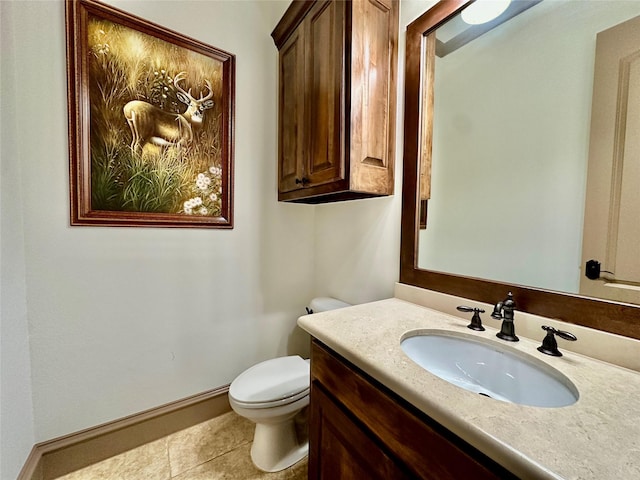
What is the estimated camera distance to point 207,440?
4.67 ft

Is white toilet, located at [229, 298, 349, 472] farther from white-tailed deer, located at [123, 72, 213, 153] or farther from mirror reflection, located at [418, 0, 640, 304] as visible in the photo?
white-tailed deer, located at [123, 72, 213, 153]

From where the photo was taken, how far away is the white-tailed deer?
1300 mm

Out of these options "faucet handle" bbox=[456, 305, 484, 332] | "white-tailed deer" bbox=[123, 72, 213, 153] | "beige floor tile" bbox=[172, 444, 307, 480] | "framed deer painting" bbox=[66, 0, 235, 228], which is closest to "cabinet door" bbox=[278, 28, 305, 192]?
"framed deer painting" bbox=[66, 0, 235, 228]

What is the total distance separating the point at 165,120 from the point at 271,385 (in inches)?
57.3

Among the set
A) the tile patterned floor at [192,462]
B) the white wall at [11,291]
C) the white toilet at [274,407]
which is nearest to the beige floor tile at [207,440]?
the tile patterned floor at [192,462]

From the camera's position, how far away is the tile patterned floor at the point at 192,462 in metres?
1.21

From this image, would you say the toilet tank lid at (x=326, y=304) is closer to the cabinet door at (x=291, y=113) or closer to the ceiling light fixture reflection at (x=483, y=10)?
the cabinet door at (x=291, y=113)

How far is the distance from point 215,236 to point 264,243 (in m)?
0.31

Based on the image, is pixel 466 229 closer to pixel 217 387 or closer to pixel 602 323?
pixel 602 323

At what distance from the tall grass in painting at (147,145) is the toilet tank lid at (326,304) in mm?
828

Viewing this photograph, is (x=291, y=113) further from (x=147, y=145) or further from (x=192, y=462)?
(x=192, y=462)

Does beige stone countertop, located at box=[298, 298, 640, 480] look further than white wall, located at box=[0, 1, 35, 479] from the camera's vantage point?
No

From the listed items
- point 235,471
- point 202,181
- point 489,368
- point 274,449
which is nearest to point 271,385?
point 274,449

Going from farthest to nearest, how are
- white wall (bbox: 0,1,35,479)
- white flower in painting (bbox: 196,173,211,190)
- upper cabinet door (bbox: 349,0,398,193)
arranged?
white flower in painting (bbox: 196,173,211,190)
upper cabinet door (bbox: 349,0,398,193)
white wall (bbox: 0,1,35,479)
